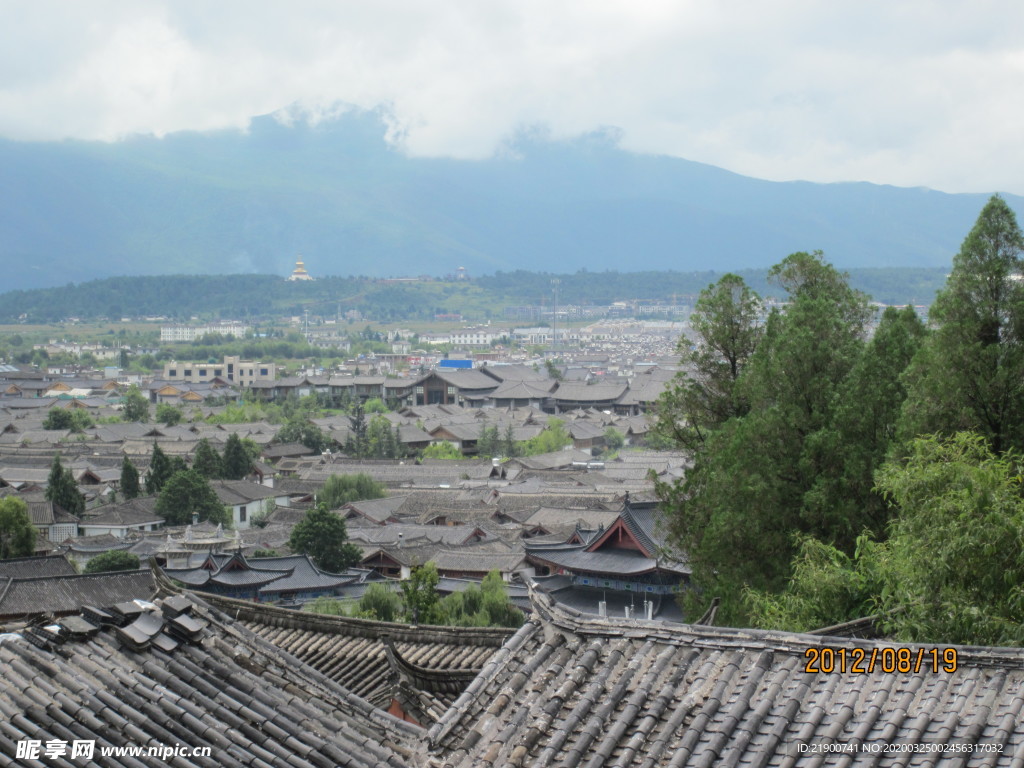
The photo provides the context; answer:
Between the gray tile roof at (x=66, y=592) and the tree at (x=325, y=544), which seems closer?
the gray tile roof at (x=66, y=592)

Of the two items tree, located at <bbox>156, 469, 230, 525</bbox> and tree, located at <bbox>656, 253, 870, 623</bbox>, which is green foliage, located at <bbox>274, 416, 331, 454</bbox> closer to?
tree, located at <bbox>156, 469, 230, 525</bbox>

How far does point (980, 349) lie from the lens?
9.01 m

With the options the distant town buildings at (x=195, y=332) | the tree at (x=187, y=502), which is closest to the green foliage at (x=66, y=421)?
the tree at (x=187, y=502)

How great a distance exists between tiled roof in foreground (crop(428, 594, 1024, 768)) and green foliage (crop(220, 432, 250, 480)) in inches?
1518

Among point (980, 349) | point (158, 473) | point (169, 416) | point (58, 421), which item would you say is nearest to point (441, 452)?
point (158, 473)

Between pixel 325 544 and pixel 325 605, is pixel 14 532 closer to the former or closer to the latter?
pixel 325 544

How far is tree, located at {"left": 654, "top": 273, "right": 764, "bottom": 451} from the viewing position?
12672 millimetres

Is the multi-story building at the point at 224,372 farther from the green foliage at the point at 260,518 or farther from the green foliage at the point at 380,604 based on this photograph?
the green foliage at the point at 380,604

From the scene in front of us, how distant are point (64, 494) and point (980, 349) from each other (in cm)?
3032

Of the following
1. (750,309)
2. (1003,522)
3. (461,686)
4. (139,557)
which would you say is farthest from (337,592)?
(1003,522)

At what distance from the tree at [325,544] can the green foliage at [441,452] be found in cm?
2262

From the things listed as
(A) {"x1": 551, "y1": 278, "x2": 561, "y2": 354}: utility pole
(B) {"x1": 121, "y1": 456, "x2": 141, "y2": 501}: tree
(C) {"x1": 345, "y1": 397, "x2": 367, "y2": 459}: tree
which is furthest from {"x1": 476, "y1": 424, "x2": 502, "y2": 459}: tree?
(A) {"x1": 551, "y1": 278, "x2": 561, "y2": 354}: utility pole

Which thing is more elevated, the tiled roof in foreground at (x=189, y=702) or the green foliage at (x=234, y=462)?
the tiled roof in foreground at (x=189, y=702)

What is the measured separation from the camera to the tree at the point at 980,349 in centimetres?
891
